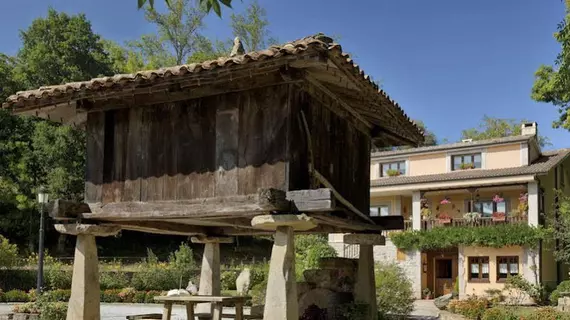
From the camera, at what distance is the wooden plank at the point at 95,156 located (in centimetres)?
976

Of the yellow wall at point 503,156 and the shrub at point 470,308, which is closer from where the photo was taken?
the shrub at point 470,308

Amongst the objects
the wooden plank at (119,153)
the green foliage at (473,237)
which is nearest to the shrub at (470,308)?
the green foliage at (473,237)

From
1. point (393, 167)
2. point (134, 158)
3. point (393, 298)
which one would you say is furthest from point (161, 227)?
point (393, 167)

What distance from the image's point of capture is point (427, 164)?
32.5 metres

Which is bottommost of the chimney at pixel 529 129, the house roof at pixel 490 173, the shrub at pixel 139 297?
the shrub at pixel 139 297

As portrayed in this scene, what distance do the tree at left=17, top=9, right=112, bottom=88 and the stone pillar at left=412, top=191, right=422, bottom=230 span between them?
23121 mm

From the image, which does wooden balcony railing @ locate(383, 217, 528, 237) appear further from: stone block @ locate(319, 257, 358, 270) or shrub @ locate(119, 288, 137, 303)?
stone block @ locate(319, 257, 358, 270)

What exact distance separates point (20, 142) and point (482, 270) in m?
27.8

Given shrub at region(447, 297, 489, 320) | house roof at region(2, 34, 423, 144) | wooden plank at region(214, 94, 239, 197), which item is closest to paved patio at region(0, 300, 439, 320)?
shrub at region(447, 297, 489, 320)

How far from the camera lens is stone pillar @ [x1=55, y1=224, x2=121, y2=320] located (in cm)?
962

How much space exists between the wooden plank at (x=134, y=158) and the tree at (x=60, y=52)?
32566 millimetres

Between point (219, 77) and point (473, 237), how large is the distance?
22.8m

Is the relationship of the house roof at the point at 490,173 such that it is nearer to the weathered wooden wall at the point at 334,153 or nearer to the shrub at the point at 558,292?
the shrub at the point at 558,292

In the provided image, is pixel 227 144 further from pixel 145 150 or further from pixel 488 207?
pixel 488 207
